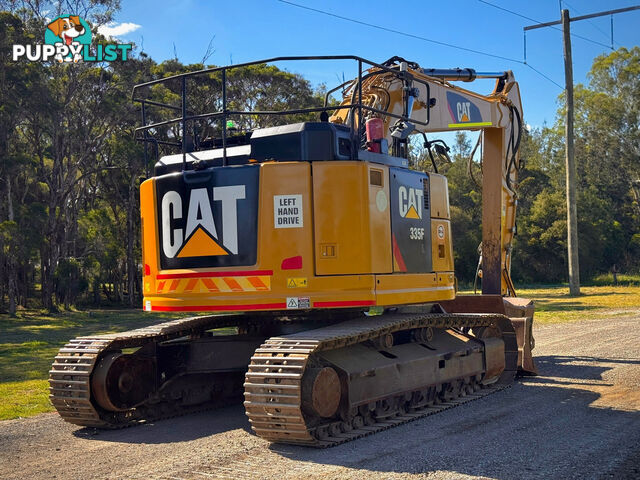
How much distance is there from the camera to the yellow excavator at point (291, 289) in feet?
24.9

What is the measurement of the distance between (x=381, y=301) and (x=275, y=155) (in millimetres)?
2022

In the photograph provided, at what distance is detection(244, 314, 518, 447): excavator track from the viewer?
22.2 feet

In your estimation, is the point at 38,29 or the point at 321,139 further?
the point at 38,29

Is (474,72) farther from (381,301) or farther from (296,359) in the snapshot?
(296,359)

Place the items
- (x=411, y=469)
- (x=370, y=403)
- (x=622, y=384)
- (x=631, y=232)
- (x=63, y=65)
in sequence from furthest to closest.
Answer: (x=631, y=232) < (x=63, y=65) < (x=622, y=384) < (x=370, y=403) < (x=411, y=469)

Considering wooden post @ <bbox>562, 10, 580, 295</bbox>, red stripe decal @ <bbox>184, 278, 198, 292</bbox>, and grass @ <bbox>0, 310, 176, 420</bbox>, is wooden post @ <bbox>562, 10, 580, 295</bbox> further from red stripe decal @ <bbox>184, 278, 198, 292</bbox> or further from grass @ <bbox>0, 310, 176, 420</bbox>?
red stripe decal @ <bbox>184, 278, 198, 292</bbox>

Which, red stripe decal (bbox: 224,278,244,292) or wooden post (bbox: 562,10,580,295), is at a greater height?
wooden post (bbox: 562,10,580,295)

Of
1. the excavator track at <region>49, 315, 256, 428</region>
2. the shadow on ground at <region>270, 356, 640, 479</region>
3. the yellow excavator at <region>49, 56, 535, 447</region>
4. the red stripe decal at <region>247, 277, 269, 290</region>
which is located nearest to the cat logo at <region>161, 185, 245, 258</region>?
the yellow excavator at <region>49, 56, 535, 447</region>

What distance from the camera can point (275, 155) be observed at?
27.3 feet

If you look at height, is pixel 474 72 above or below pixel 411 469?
above

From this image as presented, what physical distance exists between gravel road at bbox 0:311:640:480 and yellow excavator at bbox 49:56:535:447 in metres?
0.35

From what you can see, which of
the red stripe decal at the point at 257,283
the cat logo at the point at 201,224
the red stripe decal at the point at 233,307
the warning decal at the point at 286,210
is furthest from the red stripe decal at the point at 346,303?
the cat logo at the point at 201,224

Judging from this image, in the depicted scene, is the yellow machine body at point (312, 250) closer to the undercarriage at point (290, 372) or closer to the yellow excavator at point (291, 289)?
the yellow excavator at point (291, 289)

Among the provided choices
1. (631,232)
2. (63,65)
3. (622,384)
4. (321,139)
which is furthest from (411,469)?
(631,232)
